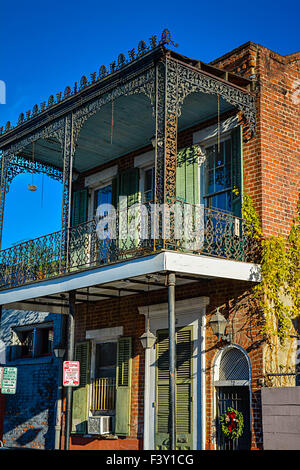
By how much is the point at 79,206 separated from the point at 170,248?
473 centimetres

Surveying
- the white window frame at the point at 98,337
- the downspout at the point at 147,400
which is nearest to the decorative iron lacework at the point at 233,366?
the downspout at the point at 147,400

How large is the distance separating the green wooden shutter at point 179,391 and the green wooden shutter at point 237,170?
2.49 metres

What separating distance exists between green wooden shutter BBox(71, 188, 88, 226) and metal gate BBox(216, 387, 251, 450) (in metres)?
6.24

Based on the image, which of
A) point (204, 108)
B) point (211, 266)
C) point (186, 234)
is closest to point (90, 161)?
point (204, 108)

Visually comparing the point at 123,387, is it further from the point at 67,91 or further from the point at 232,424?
the point at 67,91

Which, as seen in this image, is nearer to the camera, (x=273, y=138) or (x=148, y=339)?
(x=273, y=138)

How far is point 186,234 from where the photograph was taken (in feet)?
36.9

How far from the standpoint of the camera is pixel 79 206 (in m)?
15.9

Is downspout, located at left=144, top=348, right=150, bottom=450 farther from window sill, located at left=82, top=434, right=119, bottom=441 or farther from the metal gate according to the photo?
the metal gate

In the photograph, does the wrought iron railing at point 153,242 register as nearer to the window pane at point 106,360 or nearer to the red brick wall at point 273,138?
the red brick wall at point 273,138

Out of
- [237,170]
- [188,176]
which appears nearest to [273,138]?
[237,170]

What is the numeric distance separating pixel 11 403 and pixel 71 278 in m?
6.16

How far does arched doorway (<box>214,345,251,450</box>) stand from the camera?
1072 cm

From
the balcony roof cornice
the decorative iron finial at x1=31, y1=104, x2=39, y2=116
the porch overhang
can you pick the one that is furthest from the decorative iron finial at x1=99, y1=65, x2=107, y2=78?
the porch overhang
